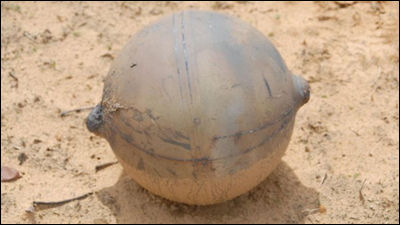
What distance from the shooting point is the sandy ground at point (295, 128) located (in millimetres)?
4250

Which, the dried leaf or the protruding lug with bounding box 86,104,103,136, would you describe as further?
the dried leaf

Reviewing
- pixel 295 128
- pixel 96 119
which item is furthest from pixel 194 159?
pixel 295 128

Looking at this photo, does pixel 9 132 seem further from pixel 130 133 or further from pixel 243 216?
pixel 243 216

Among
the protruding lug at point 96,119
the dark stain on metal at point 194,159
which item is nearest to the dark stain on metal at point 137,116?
the dark stain on metal at point 194,159

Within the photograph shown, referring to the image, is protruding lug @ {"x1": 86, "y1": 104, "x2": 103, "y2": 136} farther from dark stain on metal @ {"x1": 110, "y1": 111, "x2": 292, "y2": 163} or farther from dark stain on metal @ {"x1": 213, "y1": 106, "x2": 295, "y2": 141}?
dark stain on metal @ {"x1": 213, "y1": 106, "x2": 295, "y2": 141}

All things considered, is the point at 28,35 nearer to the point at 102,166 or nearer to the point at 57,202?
the point at 102,166

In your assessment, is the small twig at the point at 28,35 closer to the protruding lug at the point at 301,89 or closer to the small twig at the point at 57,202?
the small twig at the point at 57,202

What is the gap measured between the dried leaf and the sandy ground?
60 millimetres

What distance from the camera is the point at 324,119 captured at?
5.07 m

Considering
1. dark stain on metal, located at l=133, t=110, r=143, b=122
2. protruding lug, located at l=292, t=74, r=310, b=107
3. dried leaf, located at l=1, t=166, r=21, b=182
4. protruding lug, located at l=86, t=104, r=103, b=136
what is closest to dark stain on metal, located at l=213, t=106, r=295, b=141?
protruding lug, located at l=292, t=74, r=310, b=107

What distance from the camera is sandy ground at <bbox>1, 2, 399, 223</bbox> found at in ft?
13.9

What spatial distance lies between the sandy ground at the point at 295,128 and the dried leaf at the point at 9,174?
60 millimetres

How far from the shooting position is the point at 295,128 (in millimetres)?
4953

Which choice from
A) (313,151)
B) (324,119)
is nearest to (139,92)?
(313,151)
